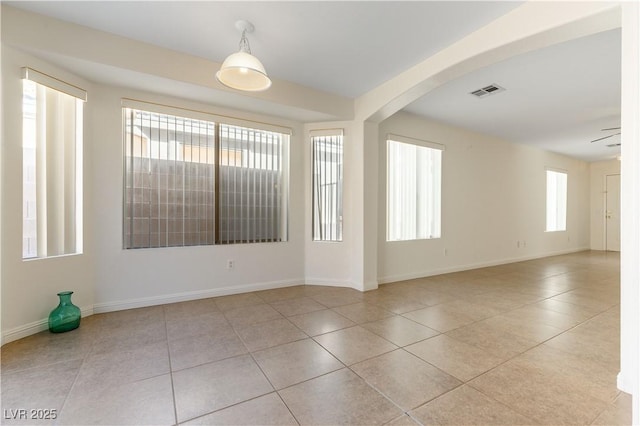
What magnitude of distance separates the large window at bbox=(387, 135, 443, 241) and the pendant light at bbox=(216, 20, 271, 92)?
279 cm

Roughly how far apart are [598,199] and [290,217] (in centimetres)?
1025

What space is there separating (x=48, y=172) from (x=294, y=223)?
2861 mm

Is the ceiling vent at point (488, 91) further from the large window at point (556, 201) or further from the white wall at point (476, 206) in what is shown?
the large window at point (556, 201)

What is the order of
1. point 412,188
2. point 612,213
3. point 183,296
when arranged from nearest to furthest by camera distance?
point 183,296
point 412,188
point 612,213

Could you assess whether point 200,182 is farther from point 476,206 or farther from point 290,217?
point 476,206

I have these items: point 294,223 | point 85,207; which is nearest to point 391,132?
point 294,223

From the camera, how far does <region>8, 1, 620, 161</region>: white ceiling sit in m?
2.20

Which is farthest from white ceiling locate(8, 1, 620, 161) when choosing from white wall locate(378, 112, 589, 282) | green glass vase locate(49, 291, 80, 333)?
green glass vase locate(49, 291, 80, 333)

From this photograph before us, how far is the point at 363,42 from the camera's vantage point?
2639mm

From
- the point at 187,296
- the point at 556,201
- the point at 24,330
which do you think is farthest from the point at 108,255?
the point at 556,201

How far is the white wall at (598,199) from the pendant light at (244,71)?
1113cm

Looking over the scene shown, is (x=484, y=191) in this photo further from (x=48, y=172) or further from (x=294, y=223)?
(x=48, y=172)

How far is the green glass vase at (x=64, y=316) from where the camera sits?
249 centimetres
